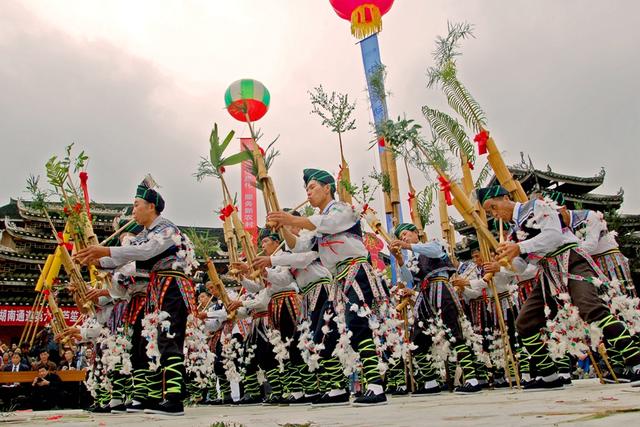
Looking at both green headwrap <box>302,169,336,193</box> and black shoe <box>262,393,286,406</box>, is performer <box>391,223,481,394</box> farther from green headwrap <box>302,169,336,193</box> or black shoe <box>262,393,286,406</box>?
black shoe <box>262,393,286,406</box>

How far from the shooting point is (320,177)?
4.98 meters

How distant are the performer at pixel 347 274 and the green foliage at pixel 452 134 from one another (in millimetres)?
2622

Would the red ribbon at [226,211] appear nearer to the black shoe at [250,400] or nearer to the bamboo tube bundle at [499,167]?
the black shoe at [250,400]

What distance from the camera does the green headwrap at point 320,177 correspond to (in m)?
4.97

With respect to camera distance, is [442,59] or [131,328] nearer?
[131,328]

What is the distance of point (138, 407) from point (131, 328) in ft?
2.16

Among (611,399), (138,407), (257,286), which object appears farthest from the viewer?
(257,286)

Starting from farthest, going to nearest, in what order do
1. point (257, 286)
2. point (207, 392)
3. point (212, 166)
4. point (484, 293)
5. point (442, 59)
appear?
point (207, 392) < point (484, 293) < point (442, 59) < point (257, 286) < point (212, 166)

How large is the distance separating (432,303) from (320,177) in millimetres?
2263

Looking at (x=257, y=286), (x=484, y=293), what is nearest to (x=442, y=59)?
(x=484, y=293)

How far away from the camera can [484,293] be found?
24.5 feet

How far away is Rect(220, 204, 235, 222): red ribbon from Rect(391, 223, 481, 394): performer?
195 cm

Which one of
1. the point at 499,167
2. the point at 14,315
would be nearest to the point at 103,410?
the point at 499,167

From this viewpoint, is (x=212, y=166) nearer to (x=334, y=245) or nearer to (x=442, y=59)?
(x=334, y=245)
